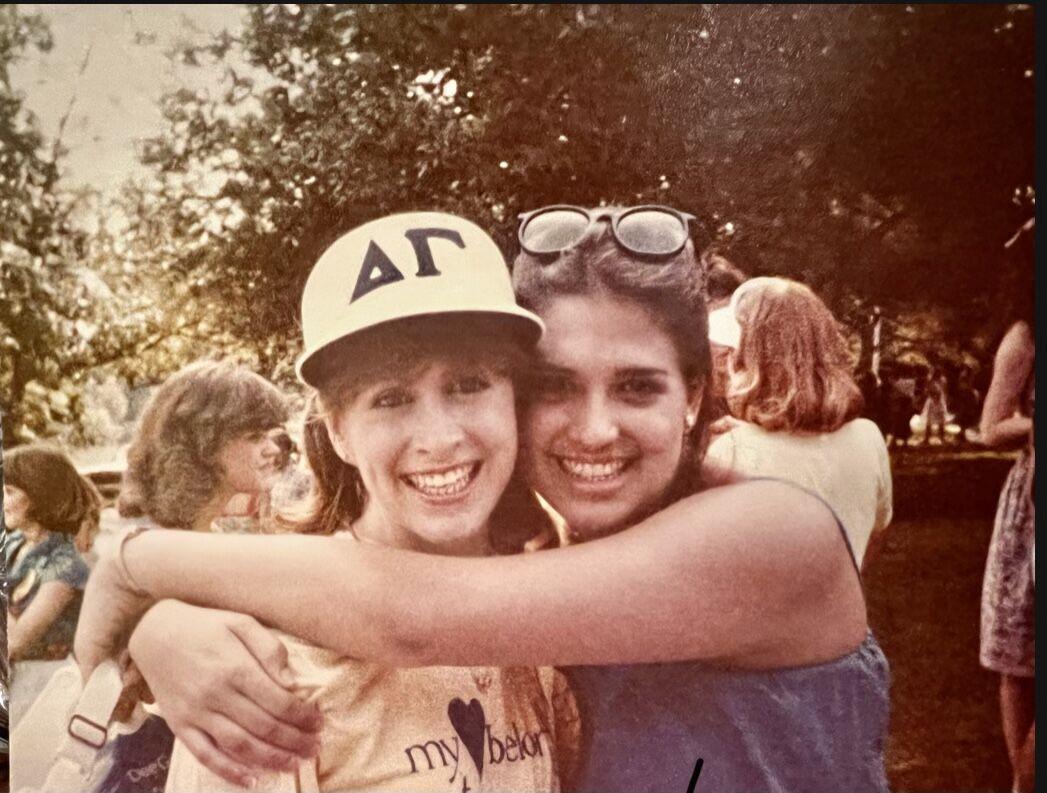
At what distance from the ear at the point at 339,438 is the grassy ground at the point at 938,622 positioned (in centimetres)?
226

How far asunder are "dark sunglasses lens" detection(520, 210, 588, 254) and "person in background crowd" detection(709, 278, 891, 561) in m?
0.68

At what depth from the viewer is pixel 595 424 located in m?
4.27

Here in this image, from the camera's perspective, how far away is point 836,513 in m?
4.38

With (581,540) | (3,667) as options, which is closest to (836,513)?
(581,540)

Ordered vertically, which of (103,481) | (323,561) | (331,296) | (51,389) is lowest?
(323,561)

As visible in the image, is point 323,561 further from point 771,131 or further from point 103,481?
point 771,131

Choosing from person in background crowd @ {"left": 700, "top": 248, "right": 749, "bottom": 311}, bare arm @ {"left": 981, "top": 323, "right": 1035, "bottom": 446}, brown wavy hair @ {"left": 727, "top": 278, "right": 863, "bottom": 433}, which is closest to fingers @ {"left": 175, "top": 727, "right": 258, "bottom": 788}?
brown wavy hair @ {"left": 727, "top": 278, "right": 863, "bottom": 433}

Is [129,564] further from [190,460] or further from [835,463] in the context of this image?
[835,463]

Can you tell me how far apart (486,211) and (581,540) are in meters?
1.42

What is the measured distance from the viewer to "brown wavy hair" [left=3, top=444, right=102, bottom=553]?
14.4 feet

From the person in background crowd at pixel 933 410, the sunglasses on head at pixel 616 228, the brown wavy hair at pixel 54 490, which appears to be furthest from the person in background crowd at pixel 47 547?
the person in background crowd at pixel 933 410

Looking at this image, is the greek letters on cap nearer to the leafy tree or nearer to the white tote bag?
the leafy tree

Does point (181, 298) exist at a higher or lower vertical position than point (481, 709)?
higher

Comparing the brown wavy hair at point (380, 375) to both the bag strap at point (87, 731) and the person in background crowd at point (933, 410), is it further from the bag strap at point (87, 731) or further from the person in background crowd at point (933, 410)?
the person in background crowd at point (933, 410)
